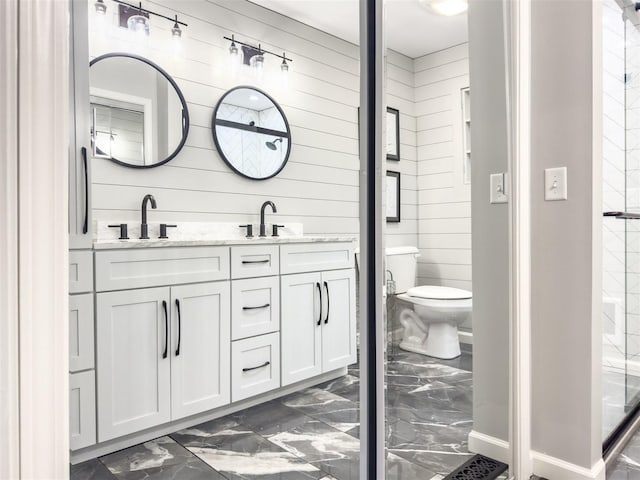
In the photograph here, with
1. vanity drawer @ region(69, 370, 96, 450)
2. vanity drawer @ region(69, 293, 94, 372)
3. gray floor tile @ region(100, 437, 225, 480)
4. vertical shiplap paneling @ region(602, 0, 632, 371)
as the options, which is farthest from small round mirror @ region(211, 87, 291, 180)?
vertical shiplap paneling @ region(602, 0, 632, 371)

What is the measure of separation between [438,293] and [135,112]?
1131mm

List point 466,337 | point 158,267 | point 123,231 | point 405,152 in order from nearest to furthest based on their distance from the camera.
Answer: point 123,231 < point 158,267 < point 405,152 < point 466,337

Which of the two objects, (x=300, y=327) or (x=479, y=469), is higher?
(x=300, y=327)

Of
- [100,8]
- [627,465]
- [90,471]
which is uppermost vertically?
[100,8]

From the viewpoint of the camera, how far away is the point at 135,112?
1.24 metres

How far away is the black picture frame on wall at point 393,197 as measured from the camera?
1409 mm

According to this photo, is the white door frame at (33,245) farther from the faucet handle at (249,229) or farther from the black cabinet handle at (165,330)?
the faucet handle at (249,229)

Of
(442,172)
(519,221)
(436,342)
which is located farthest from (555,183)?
(436,342)

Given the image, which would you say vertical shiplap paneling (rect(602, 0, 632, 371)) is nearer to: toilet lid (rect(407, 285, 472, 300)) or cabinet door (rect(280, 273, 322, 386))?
toilet lid (rect(407, 285, 472, 300))

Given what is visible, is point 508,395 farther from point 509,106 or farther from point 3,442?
point 3,442

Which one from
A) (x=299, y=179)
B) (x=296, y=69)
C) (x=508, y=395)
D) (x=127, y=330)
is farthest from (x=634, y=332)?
(x=127, y=330)

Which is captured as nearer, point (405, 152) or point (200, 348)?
point (200, 348)

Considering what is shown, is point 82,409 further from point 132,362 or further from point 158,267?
point 158,267

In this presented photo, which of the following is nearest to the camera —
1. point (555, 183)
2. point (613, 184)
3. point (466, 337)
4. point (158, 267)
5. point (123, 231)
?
point (123, 231)
